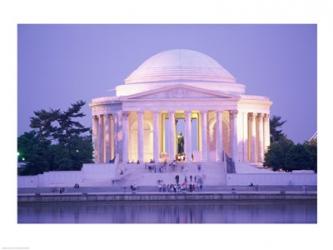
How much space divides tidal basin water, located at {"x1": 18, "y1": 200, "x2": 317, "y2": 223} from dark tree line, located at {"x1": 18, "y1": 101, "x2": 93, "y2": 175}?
21888 millimetres

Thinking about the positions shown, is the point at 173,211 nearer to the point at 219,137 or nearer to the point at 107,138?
the point at 219,137

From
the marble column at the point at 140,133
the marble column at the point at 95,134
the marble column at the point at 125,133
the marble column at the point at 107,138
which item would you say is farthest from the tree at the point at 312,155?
the marble column at the point at 95,134

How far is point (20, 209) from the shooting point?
102938mm

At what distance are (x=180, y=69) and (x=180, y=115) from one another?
463cm

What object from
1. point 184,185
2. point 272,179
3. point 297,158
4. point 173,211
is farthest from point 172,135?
point 173,211

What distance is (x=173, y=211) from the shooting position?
103 meters

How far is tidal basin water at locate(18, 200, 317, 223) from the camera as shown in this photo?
102 m

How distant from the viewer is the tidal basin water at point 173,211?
102312 millimetres

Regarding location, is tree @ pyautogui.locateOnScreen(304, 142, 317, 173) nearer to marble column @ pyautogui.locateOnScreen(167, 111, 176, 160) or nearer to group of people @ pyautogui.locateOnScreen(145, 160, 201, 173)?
group of people @ pyautogui.locateOnScreen(145, 160, 201, 173)

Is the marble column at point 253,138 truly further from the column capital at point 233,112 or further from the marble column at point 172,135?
the marble column at point 172,135

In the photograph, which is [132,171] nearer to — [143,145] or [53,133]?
[143,145]

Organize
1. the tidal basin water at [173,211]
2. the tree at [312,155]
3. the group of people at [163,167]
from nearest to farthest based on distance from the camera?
the tidal basin water at [173,211] → the tree at [312,155] → the group of people at [163,167]

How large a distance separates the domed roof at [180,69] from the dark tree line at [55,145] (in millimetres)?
7230
